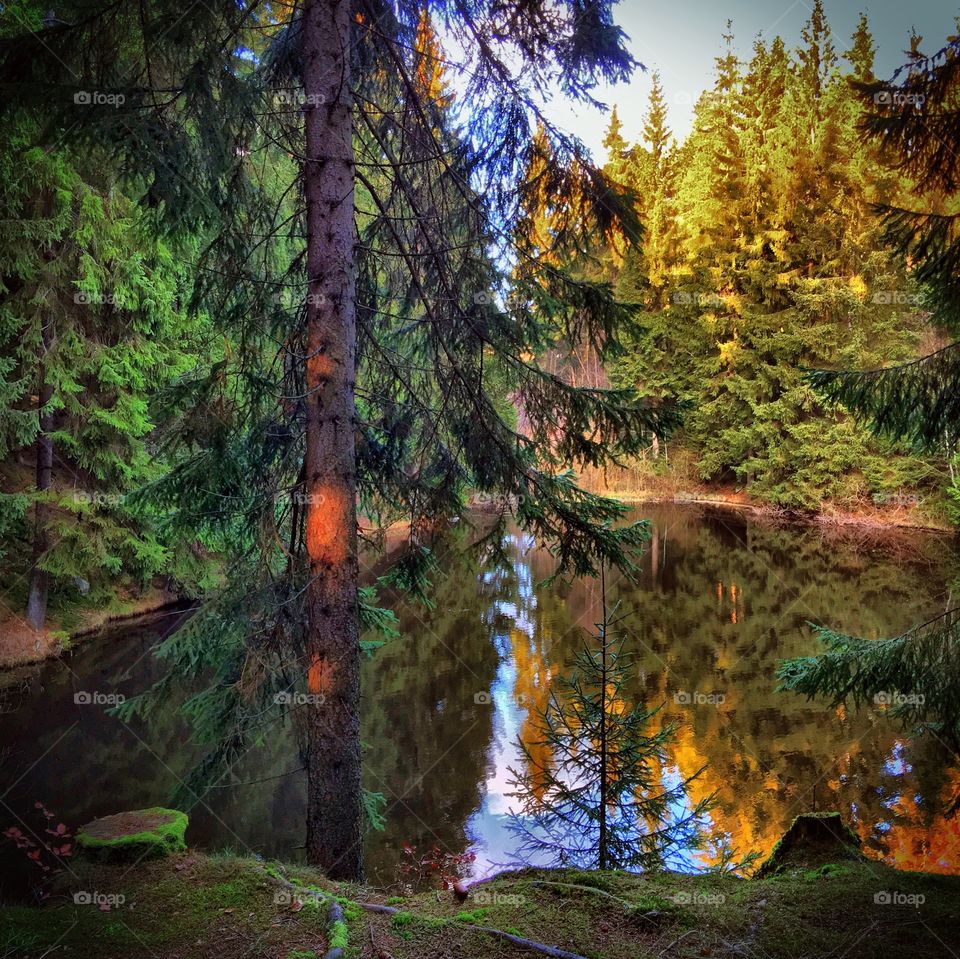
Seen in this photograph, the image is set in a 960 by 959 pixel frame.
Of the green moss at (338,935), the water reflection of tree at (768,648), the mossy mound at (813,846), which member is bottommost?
the water reflection of tree at (768,648)

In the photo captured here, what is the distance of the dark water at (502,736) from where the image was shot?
7629 millimetres

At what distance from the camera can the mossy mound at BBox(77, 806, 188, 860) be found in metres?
4.03

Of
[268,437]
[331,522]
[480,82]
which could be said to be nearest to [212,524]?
[268,437]

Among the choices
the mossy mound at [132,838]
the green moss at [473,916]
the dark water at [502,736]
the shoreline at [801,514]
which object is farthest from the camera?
the shoreline at [801,514]

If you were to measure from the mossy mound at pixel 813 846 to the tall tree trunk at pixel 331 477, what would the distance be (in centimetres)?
272

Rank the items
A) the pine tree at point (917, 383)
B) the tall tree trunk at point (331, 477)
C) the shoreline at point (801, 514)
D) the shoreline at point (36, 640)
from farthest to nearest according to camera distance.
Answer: the shoreline at point (801, 514) < the shoreline at point (36, 640) < the tall tree trunk at point (331, 477) < the pine tree at point (917, 383)

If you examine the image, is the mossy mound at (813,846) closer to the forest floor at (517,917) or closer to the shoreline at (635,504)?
the forest floor at (517,917)

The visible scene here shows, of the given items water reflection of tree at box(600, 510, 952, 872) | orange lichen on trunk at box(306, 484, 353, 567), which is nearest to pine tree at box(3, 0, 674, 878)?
orange lichen on trunk at box(306, 484, 353, 567)

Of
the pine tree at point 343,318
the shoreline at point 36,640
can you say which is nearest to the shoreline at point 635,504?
the shoreline at point 36,640

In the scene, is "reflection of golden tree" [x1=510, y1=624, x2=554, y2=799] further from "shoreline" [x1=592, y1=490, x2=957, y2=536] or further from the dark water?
"shoreline" [x1=592, y1=490, x2=957, y2=536]

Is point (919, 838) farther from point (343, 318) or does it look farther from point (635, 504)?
point (635, 504)

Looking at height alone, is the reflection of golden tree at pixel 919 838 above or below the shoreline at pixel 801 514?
below

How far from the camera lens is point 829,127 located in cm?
2453

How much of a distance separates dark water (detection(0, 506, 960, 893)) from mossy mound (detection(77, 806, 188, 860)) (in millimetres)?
678
